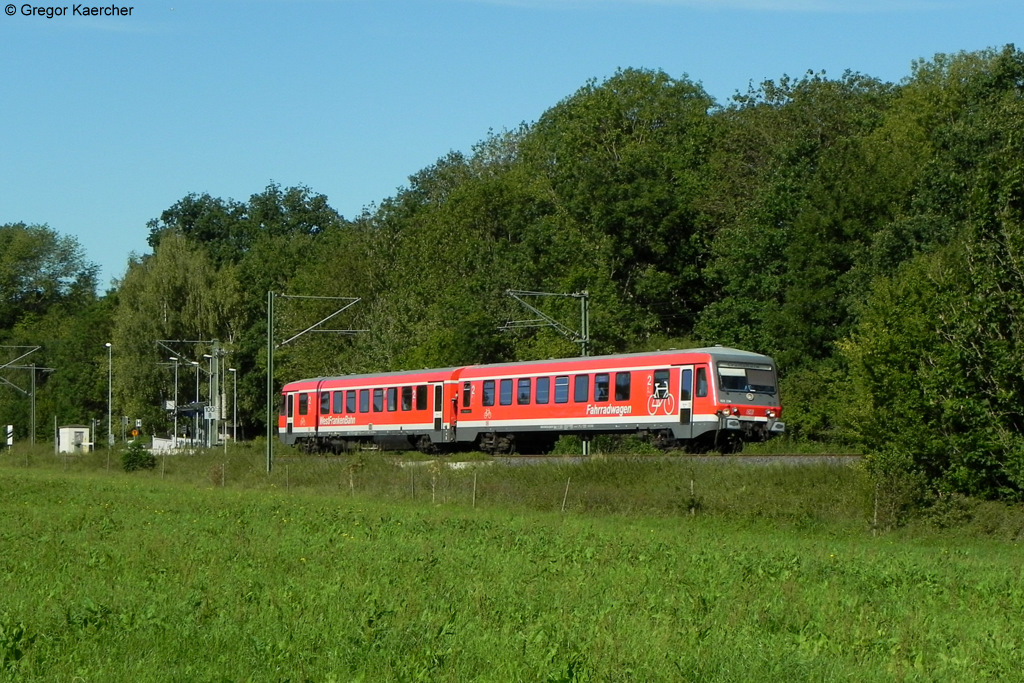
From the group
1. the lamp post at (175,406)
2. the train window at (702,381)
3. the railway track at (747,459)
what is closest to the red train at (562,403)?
the train window at (702,381)

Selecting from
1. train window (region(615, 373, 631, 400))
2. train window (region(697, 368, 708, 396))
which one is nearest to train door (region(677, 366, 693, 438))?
train window (region(697, 368, 708, 396))

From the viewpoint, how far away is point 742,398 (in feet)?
130

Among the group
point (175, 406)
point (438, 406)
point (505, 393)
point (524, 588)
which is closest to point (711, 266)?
point (438, 406)

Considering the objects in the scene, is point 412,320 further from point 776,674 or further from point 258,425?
point 776,674

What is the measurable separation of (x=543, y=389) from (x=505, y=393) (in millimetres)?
2207

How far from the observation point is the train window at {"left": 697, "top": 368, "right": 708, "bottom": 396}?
3909 centimetres

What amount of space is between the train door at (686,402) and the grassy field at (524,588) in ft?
21.6

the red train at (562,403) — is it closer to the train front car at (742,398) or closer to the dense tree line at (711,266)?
the train front car at (742,398)

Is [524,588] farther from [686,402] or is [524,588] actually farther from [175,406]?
[175,406]

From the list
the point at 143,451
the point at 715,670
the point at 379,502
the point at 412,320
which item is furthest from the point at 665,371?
the point at 412,320

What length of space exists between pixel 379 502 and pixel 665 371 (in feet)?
32.7

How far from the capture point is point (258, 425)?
104 m

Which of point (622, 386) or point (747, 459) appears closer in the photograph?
point (747, 459)

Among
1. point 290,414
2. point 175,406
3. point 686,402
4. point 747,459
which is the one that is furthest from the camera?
point 175,406
